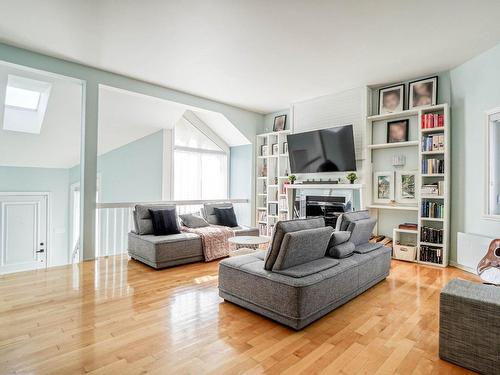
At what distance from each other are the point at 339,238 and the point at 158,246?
7.64 feet

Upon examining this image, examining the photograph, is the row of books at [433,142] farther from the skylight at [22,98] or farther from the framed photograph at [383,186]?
the skylight at [22,98]

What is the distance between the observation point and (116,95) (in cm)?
509

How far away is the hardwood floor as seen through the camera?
6.12 feet

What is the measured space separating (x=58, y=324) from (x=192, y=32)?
10.1ft

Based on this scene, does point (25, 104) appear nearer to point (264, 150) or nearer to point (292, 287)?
point (264, 150)

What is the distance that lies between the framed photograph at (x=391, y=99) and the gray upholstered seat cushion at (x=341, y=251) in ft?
9.35

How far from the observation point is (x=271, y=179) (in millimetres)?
6688

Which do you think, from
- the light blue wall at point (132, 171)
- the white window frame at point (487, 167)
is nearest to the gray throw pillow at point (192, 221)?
the light blue wall at point (132, 171)

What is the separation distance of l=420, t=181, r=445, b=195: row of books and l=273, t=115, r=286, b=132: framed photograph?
3.12 metres

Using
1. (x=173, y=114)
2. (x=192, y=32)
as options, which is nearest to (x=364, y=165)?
(x=192, y=32)

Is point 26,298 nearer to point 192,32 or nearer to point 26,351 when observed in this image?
point 26,351

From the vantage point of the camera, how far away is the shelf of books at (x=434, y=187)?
421 cm

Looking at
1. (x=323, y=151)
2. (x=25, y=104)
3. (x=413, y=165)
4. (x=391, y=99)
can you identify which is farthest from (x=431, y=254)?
(x=25, y=104)

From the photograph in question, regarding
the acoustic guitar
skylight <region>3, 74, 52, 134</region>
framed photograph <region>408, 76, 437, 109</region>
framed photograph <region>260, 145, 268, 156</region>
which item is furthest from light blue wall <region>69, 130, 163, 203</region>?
the acoustic guitar
